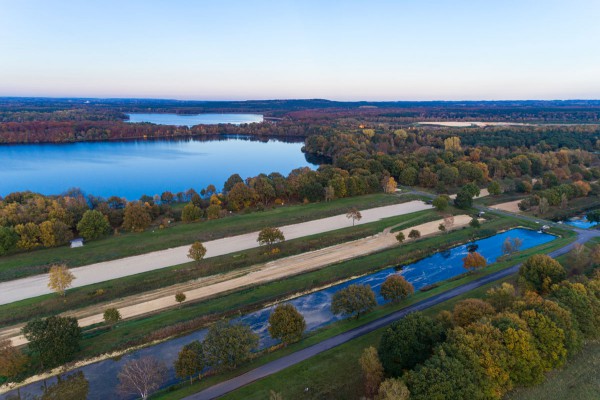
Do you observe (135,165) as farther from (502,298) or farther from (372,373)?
(502,298)

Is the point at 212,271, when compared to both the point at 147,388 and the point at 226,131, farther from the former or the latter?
the point at 226,131

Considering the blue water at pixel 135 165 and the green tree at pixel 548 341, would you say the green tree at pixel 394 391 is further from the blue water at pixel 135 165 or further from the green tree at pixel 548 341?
the blue water at pixel 135 165

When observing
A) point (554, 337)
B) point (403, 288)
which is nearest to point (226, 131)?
point (403, 288)

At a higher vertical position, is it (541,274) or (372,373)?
(541,274)

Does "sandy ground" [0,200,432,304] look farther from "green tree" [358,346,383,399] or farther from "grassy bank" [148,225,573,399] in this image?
"green tree" [358,346,383,399]

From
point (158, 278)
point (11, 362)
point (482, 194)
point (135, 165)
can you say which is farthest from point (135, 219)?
point (482, 194)

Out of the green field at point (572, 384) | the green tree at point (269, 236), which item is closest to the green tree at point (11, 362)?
the green tree at point (269, 236)
